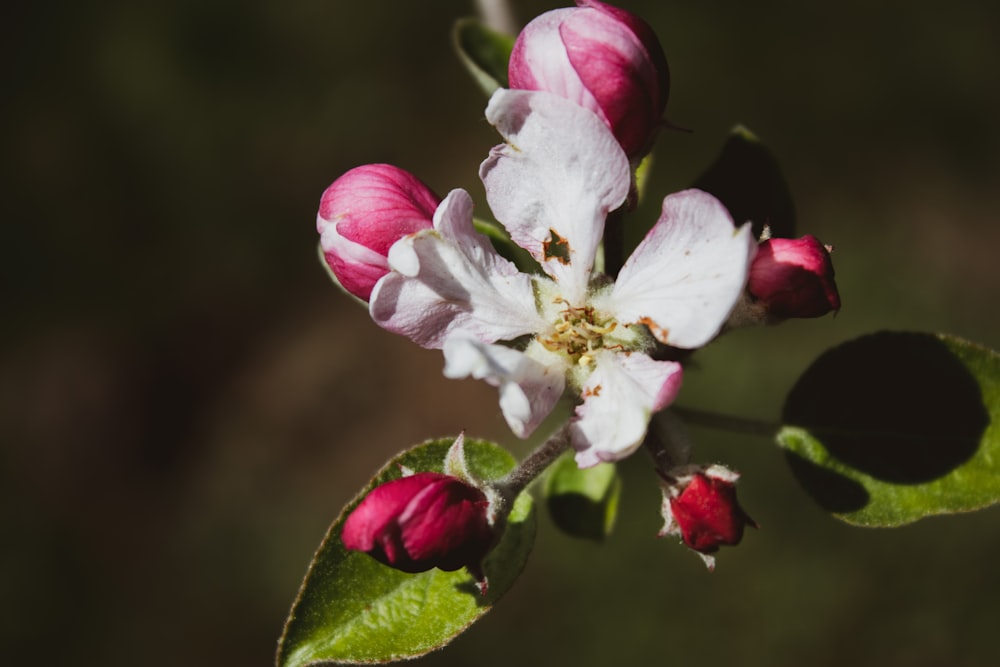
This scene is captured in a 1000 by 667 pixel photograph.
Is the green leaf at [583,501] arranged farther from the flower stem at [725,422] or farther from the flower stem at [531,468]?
the flower stem at [531,468]

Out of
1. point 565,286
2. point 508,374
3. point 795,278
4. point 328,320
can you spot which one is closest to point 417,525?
point 508,374

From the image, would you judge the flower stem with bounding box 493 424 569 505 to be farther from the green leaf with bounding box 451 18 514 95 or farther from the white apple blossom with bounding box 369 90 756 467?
the green leaf with bounding box 451 18 514 95

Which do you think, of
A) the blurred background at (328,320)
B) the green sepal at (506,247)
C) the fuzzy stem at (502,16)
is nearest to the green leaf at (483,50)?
the fuzzy stem at (502,16)

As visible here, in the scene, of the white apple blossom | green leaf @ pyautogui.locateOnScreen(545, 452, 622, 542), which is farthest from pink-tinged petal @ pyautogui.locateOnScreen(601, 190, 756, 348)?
green leaf @ pyautogui.locateOnScreen(545, 452, 622, 542)

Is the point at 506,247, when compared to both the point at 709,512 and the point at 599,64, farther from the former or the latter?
the point at 709,512

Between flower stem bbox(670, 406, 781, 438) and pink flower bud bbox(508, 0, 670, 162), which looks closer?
pink flower bud bbox(508, 0, 670, 162)
